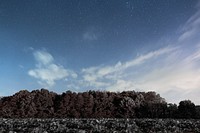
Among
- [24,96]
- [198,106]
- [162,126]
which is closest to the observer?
[162,126]

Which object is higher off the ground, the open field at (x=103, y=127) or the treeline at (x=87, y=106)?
the treeline at (x=87, y=106)

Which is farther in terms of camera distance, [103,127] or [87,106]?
[87,106]

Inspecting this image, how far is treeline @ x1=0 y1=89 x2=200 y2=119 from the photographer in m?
39.9

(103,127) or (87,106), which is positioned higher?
(87,106)

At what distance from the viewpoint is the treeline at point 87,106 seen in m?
39.9

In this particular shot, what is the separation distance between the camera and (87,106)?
41.2 meters

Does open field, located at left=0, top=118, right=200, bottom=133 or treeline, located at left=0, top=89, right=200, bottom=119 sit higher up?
treeline, located at left=0, top=89, right=200, bottom=119

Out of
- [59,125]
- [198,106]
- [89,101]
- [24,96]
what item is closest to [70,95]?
[89,101]

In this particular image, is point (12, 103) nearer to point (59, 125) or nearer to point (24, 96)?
point (24, 96)

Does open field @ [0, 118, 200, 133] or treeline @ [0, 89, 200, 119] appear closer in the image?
open field @ [0, 118, 200, 133]

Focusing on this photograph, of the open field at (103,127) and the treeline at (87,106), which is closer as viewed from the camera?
the open field at (103,127)

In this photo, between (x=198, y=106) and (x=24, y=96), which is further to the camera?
(x=24, y=96)

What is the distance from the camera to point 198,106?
129 feet

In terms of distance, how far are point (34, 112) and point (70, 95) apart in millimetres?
4229
